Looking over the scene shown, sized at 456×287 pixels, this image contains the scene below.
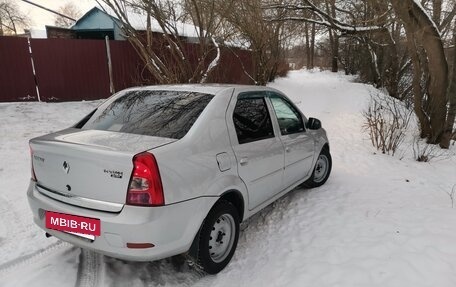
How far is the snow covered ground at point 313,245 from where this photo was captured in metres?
2.90

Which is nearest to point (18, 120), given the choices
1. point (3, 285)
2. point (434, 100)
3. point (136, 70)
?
point (136, 70)

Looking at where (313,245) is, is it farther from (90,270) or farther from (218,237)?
(90,270)

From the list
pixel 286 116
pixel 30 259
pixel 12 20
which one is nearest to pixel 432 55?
pixel 286 116

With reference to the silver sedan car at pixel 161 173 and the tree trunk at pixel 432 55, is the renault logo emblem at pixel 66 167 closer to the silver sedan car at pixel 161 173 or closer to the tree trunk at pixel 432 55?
the silver sedan car at pixel 161 173

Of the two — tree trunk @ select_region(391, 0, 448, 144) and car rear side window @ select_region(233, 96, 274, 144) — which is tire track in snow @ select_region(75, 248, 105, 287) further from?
tree trunk @ select_region(391, 0, 448, 144)

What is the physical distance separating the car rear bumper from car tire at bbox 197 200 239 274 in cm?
16

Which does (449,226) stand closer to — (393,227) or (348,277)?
(393,227)

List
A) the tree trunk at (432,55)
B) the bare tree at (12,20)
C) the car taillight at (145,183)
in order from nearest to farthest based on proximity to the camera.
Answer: the car taillight at (145,183), the tree trunk at (432,55), the bare tree at (12,20)

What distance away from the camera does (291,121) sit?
4.29m

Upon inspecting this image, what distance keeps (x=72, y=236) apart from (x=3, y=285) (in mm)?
751

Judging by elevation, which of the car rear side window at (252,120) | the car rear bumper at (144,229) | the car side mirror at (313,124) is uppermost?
the car rear side window at (252,120)

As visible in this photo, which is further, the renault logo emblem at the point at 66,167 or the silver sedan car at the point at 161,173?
the renault logo emblem at the point at 66,167

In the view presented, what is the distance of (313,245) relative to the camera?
345 cm

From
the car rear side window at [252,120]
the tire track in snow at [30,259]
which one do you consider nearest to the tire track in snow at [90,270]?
the tire track in snow at [30,259]
